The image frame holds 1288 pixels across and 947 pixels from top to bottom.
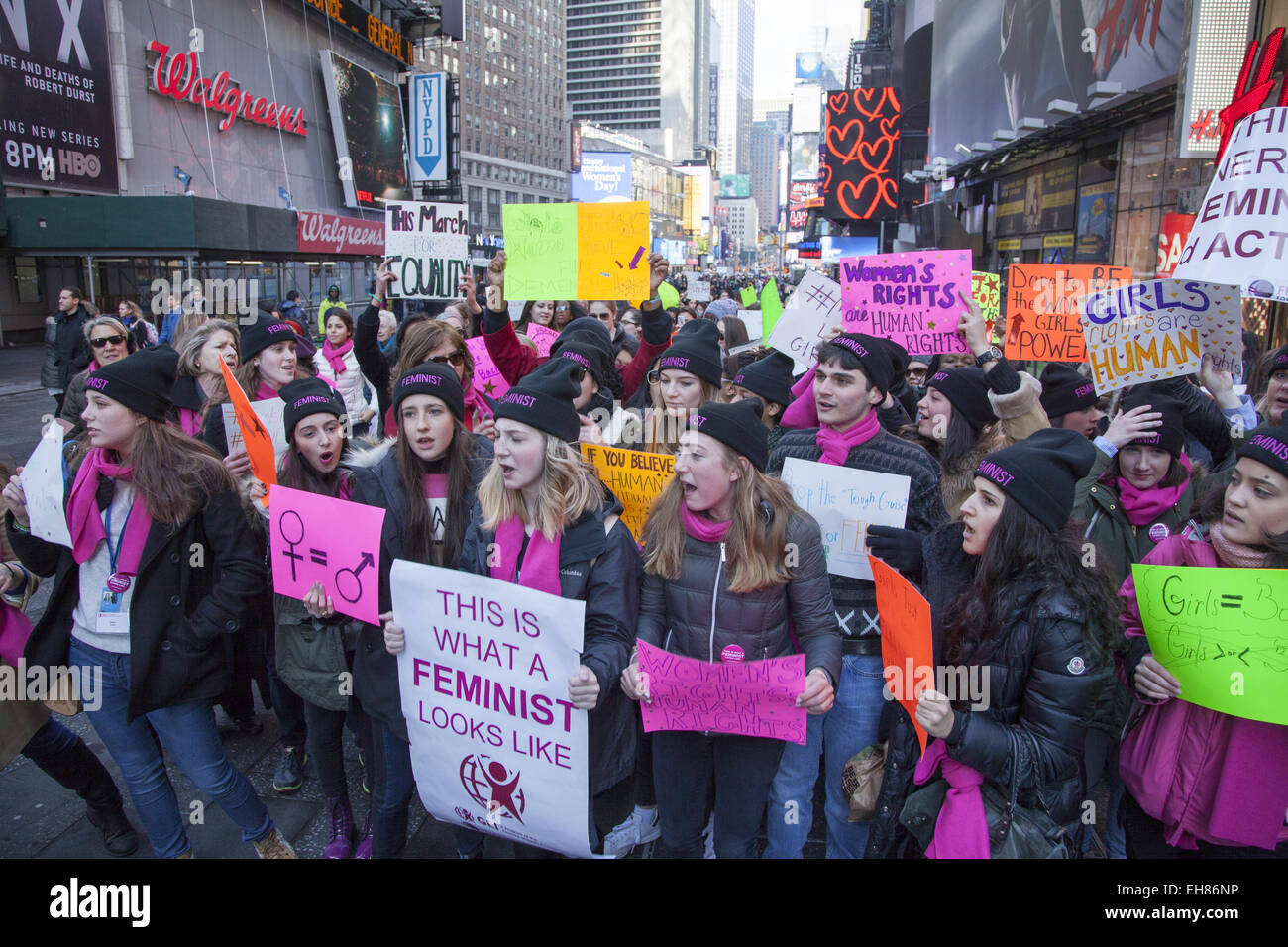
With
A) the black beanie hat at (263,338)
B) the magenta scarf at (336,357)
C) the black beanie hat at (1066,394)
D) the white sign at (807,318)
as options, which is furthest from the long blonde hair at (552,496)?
the magenta scarf at (336,357)

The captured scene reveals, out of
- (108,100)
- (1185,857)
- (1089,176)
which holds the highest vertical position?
(108,100)

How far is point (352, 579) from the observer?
3.10 m

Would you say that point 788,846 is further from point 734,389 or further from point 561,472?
point 734,389

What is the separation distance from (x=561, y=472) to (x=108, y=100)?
28223mm

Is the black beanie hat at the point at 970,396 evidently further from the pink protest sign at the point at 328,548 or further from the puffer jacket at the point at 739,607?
the pink protest sign at the point at 328,548

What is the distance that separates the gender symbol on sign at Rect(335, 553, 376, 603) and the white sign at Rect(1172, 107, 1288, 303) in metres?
3.74

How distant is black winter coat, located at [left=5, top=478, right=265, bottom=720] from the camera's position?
3.11 metres

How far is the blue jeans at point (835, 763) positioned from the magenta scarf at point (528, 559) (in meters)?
1.13

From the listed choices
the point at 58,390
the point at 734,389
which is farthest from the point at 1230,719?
the point at 58,390

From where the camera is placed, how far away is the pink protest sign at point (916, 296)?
478 centimetres

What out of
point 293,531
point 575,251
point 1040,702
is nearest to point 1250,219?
point 1040,702

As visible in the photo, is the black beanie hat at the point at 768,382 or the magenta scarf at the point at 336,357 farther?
the magenta scarf at the point at 336,357

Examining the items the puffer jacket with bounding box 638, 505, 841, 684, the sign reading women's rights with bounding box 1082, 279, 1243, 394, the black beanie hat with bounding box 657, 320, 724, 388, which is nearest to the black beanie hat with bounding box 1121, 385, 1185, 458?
the sign reading women's rights with bounding box 1082, 279, 1243, 394
